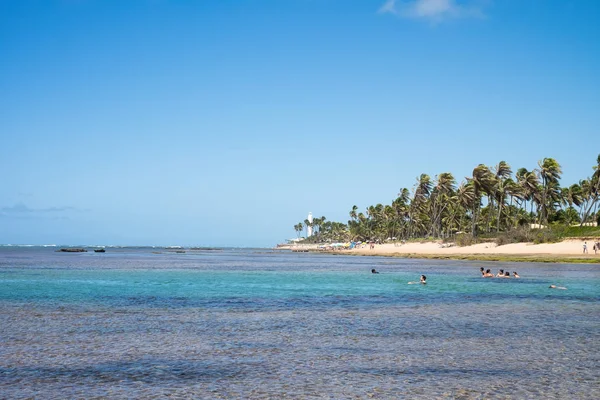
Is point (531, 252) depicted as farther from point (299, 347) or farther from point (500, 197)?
point (299, 347)

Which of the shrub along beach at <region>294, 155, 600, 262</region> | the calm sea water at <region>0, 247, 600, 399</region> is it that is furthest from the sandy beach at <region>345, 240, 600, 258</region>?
the calm sea water at <region>0, 247, 600, 399</region>

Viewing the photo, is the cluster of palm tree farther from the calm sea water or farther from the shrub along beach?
the calm sea water

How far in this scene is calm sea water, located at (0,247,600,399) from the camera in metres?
13.6

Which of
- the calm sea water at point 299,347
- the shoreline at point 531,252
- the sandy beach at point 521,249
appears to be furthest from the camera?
the sandy beach at point 521,249

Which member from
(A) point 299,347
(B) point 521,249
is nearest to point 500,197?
(B) point 521,249

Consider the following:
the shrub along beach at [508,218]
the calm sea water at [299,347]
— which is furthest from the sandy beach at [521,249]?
the calm sea water at [299,347]

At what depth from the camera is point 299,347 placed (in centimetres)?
1886

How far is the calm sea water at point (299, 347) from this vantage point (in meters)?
13.6

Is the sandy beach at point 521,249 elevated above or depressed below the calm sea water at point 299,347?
above

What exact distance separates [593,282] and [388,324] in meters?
30.0

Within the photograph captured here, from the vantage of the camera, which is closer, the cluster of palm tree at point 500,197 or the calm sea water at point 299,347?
the calm sea water at point 299,347

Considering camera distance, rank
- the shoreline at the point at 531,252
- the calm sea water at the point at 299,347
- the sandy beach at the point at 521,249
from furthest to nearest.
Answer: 1. the sandy beach at the point at 521,249
2. the shoreline at the point at 531,252
3. the calm sea water at the point at 299,347

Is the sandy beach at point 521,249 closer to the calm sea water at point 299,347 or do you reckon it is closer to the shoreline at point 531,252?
the shoreline at point 531,252

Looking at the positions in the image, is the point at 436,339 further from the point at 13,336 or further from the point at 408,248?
the point at 408,248
